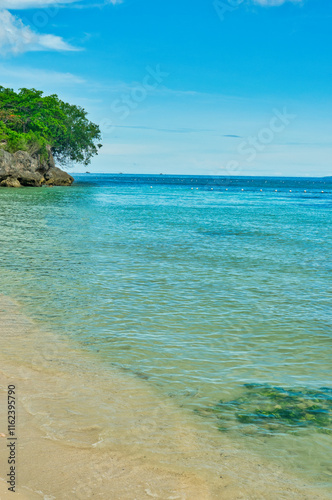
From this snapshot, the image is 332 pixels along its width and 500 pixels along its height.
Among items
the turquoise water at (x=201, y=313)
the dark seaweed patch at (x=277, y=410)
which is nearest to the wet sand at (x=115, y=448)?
the turquoise water at (x=201, y=313)

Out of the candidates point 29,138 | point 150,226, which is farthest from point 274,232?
point 29,138

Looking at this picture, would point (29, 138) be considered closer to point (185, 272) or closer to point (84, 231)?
point (84, 231)

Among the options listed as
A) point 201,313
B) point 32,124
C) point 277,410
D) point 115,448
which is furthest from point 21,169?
point 115,448

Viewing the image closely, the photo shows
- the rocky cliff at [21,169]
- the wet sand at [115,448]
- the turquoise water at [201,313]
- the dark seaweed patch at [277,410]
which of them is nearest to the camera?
the wet sand at [115,448]

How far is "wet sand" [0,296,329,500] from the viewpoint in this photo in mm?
4336

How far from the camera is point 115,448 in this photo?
5.05m

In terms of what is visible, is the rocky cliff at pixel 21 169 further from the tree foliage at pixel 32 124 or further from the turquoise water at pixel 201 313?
the turquoise water at pixel 201 313

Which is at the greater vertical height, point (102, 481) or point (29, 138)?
point (29, 138)

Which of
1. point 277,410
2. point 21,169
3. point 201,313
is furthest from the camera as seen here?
point 21,169

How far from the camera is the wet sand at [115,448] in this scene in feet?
14.2

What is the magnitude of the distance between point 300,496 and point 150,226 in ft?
84.2

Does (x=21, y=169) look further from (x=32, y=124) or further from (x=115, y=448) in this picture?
(x=115, y=448)

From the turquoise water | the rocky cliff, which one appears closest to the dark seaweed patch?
the turquoise water

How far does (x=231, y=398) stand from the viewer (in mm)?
6504
